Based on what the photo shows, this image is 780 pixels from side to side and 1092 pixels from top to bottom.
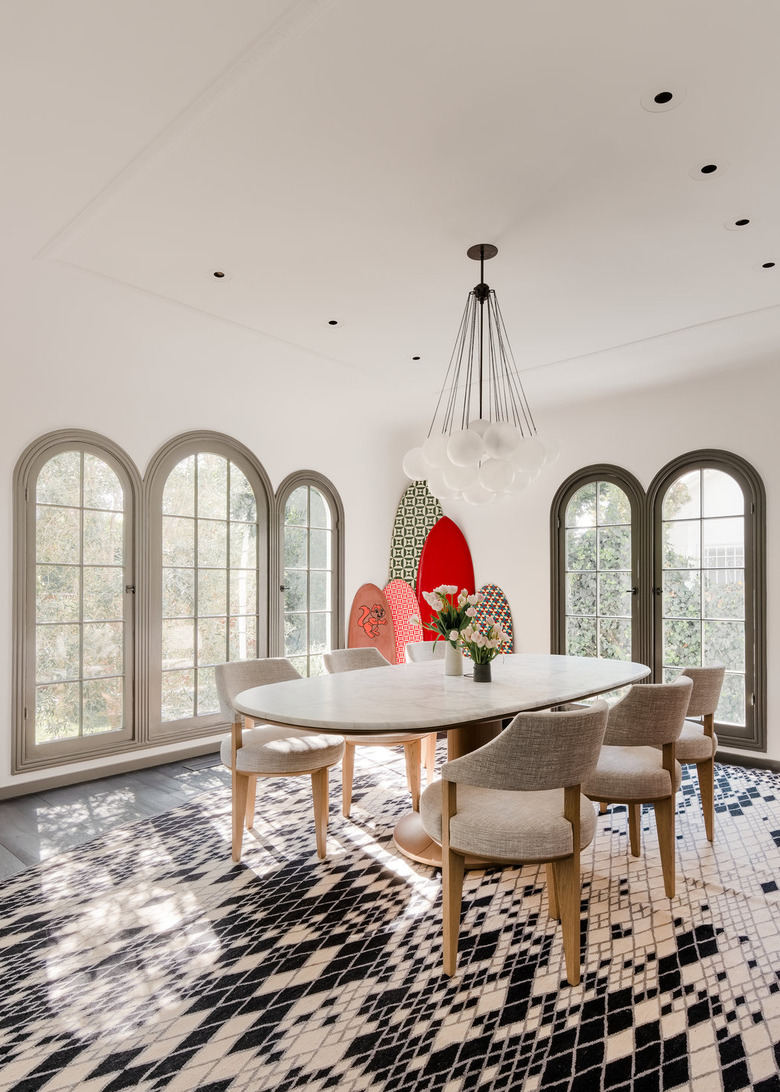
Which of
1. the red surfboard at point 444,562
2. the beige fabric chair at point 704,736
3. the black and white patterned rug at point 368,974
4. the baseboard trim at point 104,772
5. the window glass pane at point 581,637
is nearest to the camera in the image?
the black and white patterned rug at point 368,974

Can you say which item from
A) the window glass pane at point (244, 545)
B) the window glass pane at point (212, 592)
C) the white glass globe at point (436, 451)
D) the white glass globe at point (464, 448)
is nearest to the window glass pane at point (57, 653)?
the window glass pane at point (212, 592)

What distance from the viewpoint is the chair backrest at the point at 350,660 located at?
384cm

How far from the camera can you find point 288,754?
2.89 m

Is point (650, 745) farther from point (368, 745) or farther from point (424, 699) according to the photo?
point (368, 745)

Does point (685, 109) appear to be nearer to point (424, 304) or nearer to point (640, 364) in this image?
point (424, 304)

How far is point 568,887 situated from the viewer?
2.05 meters

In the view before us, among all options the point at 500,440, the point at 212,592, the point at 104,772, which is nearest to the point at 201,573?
the point at 212,592

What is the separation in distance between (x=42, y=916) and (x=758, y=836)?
316 centimetres

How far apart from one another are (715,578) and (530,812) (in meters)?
3.32

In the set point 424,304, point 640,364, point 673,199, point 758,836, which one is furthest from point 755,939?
point 640,364

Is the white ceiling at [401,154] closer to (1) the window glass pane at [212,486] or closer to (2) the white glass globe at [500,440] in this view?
(2) the white glass globe at [500,440]

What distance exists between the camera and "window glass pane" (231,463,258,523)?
5102 mm

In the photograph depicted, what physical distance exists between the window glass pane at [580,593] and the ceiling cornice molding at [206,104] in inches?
167

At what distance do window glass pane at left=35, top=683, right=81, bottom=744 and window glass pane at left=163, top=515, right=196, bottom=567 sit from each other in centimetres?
104
